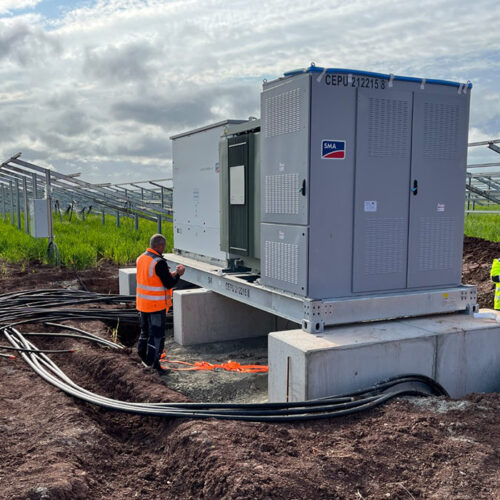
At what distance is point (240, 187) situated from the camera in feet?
21.4

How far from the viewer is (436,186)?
5.52m

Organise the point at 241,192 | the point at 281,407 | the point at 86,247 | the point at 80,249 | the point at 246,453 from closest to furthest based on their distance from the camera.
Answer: the point at 246,453
the point at 281,407
the point at 241,192
the point at 80,249
the point at 86,247

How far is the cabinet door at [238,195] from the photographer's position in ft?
21.1

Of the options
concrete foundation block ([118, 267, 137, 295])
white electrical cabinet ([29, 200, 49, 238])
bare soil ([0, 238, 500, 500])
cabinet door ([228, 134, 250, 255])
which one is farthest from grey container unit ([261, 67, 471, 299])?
white electrical cabinet ([29, 200, 49, 238])

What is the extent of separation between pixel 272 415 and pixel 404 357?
57.0 inches

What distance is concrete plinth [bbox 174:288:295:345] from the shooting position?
302 inches

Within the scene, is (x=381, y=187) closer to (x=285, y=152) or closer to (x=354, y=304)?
(x=285, y=152)

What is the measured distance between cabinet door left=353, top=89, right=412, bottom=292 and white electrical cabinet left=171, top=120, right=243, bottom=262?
6.31ft

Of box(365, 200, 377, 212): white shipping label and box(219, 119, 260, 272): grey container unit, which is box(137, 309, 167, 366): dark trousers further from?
box(365, 200, 377, 212): white shipping label

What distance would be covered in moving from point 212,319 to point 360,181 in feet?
11.4

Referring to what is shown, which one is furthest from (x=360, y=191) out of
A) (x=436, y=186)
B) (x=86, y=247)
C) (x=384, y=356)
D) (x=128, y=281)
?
(x=86, y=247)

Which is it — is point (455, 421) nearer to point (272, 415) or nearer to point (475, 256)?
point (272, 415)

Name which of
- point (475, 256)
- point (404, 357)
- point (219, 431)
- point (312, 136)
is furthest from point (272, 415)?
point (475, 256)

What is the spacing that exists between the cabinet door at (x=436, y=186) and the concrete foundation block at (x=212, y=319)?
300 centimetres
